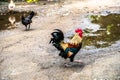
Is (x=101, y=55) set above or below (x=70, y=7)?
above

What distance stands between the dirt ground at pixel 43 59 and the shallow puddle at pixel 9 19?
1.68 feet

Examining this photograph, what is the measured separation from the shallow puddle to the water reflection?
13.7 ft

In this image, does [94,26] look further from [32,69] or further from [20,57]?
[32,69]

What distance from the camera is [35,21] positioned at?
18266 mm

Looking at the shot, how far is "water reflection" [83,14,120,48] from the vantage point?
41.6 feet

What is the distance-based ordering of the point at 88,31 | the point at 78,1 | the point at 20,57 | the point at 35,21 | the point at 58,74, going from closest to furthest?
1. the point at 58,74
2. the point at 20,57
3. the point at 88,31
4. the point at 35,21
5. the point at 78,1

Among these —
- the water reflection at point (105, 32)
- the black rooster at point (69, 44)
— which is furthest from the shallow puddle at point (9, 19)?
the black rooster at point (69, 44)

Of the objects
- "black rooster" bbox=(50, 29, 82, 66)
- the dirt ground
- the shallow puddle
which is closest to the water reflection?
the dirt ground

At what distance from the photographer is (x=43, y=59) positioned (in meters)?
11.0

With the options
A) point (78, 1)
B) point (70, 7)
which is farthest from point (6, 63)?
point (78, 1)

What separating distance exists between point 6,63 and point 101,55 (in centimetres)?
313

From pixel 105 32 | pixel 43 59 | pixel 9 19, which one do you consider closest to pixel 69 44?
pixel 43 59

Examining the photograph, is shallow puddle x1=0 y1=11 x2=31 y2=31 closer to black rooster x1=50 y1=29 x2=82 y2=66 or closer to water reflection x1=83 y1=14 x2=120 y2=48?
water reflection x1=83 y1=14 x2=120 y2=48

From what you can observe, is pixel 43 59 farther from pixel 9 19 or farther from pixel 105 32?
pixel 9 19
